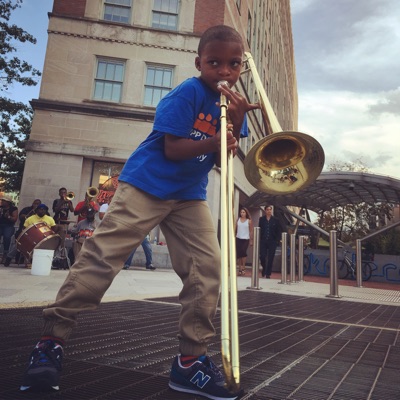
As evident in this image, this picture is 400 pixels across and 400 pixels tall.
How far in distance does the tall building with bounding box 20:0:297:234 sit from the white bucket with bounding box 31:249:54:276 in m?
7.42

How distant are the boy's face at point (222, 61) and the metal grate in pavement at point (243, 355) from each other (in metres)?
1.52

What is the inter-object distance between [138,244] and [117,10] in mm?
16942

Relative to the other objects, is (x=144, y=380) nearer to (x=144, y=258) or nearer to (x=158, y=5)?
(x=144, y=258)

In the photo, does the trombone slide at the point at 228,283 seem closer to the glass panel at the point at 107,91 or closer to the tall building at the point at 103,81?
the tall building at the point at 103,81

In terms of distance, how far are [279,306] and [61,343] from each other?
167 inches

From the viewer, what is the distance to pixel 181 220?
2078 millimetres

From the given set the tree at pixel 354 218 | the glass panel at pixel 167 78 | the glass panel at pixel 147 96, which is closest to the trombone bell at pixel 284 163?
the glass panel at pixel 147 96

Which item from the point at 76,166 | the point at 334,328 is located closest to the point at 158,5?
the point at 76,166

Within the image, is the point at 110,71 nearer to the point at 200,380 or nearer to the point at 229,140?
the point at 229,140

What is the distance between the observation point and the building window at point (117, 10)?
16.5m

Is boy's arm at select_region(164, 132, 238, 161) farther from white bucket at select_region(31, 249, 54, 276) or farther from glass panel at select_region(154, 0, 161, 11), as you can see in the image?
glass panel at select_region(154, 0, 161, 11)

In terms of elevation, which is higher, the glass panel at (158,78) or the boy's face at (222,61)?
the glass panel at (158,78)

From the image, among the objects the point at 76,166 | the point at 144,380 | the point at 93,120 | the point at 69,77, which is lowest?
the point at 144,380

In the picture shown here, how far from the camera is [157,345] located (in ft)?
9.15
